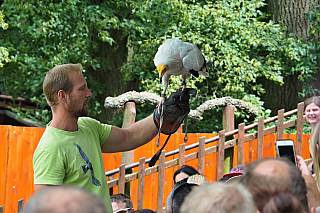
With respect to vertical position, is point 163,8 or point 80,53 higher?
point 163,8

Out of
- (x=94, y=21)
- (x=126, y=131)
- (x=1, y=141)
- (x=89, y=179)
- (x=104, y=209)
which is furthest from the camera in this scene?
(x=94, y=21)

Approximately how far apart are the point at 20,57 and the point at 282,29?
4.60m

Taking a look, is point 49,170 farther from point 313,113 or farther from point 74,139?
point 313,113

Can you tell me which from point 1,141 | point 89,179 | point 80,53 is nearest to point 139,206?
point 1,141

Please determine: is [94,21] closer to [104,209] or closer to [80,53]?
[80,53]

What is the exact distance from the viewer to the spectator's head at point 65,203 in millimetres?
957

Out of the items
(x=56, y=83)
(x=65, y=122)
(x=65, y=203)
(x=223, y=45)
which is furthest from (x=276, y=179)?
(x=223, y=45)

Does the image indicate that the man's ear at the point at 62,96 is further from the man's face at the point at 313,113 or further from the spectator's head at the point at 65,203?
the man's face at the point at 313,113

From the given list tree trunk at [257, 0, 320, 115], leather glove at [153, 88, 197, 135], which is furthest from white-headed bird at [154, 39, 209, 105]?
tree trunk at [257, 0, 320, 115]

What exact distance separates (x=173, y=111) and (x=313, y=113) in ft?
5.74

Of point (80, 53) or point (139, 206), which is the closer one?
point (139, 206)

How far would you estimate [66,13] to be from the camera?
23.9 feet

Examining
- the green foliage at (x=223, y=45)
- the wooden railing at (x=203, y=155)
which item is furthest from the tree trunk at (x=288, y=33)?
the wooden railing at (x=203, y=155)

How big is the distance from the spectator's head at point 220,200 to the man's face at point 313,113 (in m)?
2.98
